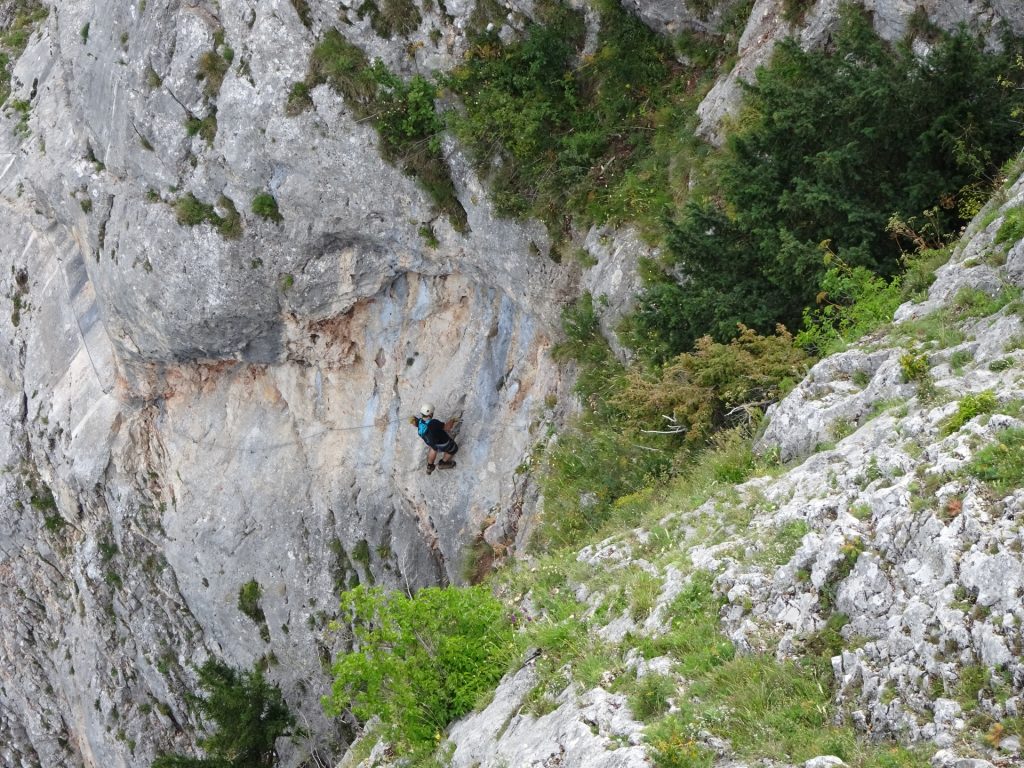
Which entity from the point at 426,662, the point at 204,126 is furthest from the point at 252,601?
the point at 426,662

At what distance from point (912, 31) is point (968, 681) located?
10130mm

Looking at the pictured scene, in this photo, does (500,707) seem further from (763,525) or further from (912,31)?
(912,31)

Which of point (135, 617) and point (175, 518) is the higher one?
point (175, 518)

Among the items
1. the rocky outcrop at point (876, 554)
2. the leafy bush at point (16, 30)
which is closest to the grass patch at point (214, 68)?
the leafy bush at point (16, 30)

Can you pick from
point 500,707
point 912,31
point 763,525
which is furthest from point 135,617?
point 912,31

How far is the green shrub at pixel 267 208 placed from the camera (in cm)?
1847

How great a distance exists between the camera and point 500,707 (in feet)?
29.2

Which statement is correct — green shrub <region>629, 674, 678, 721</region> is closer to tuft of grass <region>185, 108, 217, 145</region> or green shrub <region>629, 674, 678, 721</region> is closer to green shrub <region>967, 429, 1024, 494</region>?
green shrub <region>967, 429, 1024, 494</region>

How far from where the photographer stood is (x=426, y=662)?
972 centimetres

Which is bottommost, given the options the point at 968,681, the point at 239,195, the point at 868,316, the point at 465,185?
the point at 968,681

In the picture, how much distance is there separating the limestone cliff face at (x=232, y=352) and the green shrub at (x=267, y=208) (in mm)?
112

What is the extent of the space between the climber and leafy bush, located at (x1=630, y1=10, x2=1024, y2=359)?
6908 mm

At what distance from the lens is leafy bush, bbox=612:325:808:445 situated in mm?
11188

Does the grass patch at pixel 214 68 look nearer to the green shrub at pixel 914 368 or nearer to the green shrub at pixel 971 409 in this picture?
the green shrub at pixel 914 368
